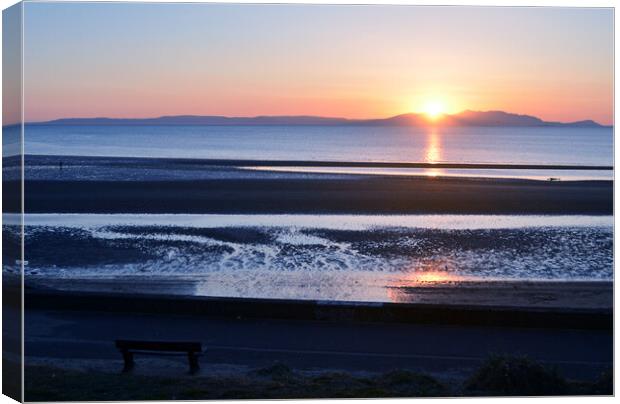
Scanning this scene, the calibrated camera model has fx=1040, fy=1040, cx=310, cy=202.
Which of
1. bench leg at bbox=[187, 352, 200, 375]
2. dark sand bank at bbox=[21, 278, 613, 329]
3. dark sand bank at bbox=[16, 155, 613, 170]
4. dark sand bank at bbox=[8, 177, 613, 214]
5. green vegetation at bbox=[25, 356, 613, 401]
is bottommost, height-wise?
green vegetation at bbox=[25, 356, 613, 401]

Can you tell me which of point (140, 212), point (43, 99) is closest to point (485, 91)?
point (43, 99)

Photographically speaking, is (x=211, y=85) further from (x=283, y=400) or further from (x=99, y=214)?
(x=99, y=214)

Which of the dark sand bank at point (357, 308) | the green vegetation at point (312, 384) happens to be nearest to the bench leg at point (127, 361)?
the green vegetation at point (312, 384)

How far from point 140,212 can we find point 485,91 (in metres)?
9.95

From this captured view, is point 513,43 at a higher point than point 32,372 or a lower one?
higher

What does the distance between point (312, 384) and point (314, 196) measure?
1236cm

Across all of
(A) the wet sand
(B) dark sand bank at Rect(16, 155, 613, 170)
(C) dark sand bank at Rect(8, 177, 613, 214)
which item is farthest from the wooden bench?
(B) dark sand bank at Rect(16, 155, 613, 170)

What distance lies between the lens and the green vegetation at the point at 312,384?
9.91 metres

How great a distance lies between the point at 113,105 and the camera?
35.9 ft

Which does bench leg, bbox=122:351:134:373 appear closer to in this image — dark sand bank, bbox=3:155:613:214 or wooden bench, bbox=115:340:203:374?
wooden bench, bbox=115:340:203:374

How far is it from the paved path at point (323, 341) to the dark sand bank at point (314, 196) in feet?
19.2

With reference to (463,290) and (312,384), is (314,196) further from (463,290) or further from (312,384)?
(312,384)

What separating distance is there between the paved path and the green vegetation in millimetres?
390

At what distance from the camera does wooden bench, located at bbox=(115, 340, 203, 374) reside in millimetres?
10156
